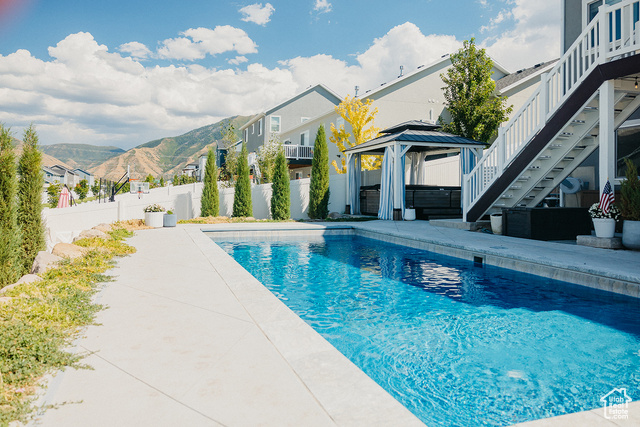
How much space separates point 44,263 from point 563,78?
9676 mm

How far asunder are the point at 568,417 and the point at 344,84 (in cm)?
3047

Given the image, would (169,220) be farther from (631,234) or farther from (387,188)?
(631,234)

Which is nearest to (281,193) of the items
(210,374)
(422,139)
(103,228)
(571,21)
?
(422,139)

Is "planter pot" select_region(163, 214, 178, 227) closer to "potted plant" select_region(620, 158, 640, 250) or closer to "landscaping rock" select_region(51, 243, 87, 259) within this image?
"landscaping rock" select_region(51, 243, 87, 259)

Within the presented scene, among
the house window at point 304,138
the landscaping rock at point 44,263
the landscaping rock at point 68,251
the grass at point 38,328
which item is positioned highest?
the house window at point 304,138

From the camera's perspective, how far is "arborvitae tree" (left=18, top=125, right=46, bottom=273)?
645 cm

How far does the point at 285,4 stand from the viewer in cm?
1853

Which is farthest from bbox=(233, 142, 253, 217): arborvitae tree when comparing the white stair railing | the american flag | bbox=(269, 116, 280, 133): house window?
bbox=(269, 116, 280, 133): house window

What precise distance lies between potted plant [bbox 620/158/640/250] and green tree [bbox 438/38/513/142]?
1227 cm

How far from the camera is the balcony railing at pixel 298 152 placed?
26047 mm

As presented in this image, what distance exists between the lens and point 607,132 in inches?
298

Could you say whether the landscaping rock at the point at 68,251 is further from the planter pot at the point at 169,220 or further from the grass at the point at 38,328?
the planter pot at the point at 169,220

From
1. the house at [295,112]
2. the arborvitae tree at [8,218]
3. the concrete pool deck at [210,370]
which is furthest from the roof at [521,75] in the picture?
the arborvitae tree at [8,218]

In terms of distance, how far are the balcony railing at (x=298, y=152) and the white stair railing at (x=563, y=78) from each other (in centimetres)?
1617
